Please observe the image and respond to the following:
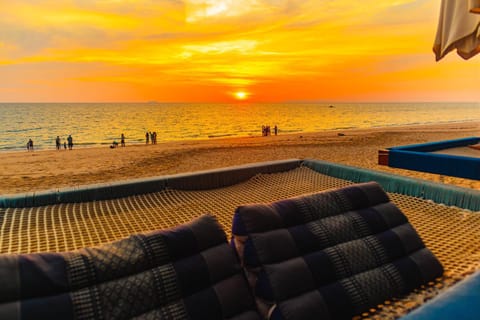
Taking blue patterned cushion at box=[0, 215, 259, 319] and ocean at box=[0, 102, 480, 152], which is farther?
ocean at box=[0, 102, 480, 152]

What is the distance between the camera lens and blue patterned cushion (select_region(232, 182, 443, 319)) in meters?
1.25

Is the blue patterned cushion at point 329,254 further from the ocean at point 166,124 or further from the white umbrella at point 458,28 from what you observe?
the ocean at point 166,124

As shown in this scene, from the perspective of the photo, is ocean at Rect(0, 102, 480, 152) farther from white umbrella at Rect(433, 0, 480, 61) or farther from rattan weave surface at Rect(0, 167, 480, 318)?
white umbrella at Rect(433, 0, 480, 61)

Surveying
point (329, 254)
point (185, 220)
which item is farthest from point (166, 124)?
point (329, 254)

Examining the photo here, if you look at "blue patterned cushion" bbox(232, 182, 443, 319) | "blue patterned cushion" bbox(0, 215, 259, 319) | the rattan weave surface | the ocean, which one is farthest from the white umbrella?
the ocean

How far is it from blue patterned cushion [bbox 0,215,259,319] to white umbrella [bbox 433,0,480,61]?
108 inches

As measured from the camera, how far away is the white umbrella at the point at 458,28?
274 centimetres

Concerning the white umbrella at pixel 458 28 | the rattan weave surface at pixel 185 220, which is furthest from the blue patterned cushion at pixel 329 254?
the white umbrella at pixel 458 28

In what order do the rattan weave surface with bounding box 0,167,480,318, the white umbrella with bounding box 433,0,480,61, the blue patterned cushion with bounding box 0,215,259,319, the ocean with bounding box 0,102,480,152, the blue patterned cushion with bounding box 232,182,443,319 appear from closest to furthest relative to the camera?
the blue patterned cushion with bounding box 0,215,259,319
the blue patterned cushion with bounding box 232,182,443,319
the rattan weave surface with bounding box 0,167,480,318
the white umbrella with bounding box 433,0,480,61
the ocean with bounding box 0,102,480,152

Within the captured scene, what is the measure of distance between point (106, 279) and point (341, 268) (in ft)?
3.02

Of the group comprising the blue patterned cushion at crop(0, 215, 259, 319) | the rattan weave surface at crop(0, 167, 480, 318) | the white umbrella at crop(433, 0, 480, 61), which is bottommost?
the rattan weave surface at crop(0, 167, 480, 318)

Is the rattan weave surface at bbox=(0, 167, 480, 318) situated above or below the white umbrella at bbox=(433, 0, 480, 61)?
below

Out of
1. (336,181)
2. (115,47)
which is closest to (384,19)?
(336,181)

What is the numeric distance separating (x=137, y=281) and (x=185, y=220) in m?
1.34
